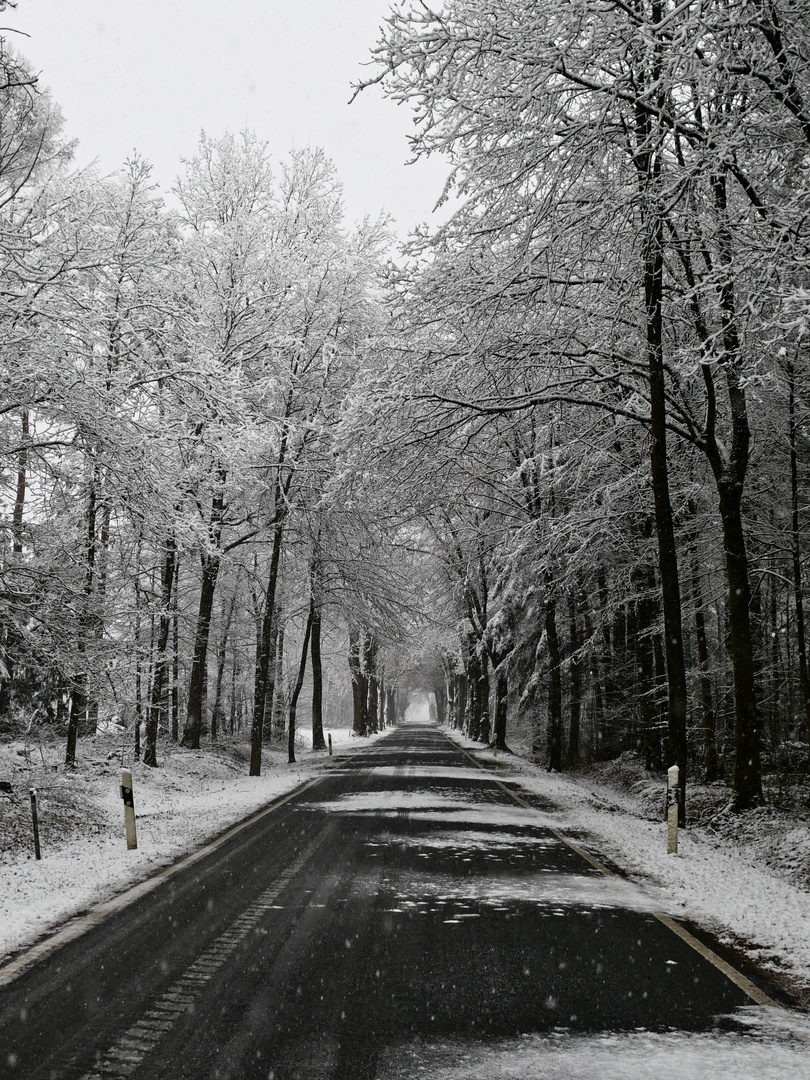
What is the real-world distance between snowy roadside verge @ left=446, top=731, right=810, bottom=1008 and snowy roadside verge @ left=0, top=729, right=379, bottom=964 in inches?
204

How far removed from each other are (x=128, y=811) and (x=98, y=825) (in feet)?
6.64

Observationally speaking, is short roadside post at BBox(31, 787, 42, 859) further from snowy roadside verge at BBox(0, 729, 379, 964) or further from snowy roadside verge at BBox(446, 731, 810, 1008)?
snowy roadside verge at BBox(446, 731, 810, 1008)

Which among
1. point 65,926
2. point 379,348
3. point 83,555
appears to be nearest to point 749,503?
point 379,348

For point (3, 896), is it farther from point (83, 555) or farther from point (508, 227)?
point (508, 227)

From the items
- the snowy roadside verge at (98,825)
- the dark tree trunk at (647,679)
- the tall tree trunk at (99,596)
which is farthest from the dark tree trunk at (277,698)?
the dark tree trunk at (647,679)

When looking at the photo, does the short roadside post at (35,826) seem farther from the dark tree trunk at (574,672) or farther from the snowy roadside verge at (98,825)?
the dark tree trunk at (574,672)

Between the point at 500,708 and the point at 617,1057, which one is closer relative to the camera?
the point at 617,1057

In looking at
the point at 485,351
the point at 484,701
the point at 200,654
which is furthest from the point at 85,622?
the point at 484,701

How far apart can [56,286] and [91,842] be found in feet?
23.1

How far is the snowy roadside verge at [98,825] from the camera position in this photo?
7.50 metres

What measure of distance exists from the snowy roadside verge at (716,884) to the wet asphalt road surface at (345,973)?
45 cm

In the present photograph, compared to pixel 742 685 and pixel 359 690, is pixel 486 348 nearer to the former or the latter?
pixel 742 685

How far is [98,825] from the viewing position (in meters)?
11.9

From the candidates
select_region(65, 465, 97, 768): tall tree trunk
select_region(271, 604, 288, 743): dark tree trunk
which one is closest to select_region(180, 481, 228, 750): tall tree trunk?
select_region(271, 604, 288, 743): dark tree trunk
